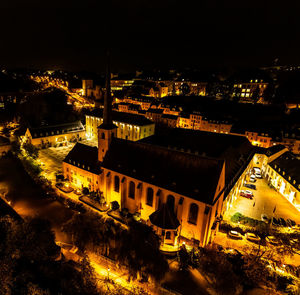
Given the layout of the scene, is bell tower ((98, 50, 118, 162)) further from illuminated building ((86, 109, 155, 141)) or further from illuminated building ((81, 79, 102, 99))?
illuminated building ((81, 79, 102, 99))

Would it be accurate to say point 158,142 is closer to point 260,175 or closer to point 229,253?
point 260,175

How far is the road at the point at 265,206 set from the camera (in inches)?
1697

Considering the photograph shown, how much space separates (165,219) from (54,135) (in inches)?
2396

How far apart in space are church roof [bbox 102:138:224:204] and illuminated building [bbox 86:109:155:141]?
36342mm

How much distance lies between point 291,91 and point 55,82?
158810 mm

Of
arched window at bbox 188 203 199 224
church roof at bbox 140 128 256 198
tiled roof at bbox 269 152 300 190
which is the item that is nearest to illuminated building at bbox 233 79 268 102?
church roof at bbox 140 128 256 198

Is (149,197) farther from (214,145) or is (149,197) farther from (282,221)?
(214,145)

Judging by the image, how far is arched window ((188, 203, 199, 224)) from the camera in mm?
32219

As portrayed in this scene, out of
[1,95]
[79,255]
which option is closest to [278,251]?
[79,255]

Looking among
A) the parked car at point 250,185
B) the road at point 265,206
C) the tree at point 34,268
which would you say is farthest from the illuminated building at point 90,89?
the tree at point 34,268

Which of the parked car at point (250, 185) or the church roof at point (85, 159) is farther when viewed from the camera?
the parked car at point (250, 185)

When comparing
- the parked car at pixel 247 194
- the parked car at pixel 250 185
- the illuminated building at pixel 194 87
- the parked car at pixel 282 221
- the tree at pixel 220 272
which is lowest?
the parked car at pixel 250 185

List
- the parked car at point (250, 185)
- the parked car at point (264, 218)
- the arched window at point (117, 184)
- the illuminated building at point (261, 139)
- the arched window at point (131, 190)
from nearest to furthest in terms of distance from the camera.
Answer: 1. the arched window at point (131, 190)
2. the arched window at point (117, 184)
3. the parked car at point (264, 218)
4. the parked car at point (250, 185)
5. the illuminated building at point (261, 139)

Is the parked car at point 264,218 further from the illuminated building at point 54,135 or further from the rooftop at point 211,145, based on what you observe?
the illuminated building at point 54,135
